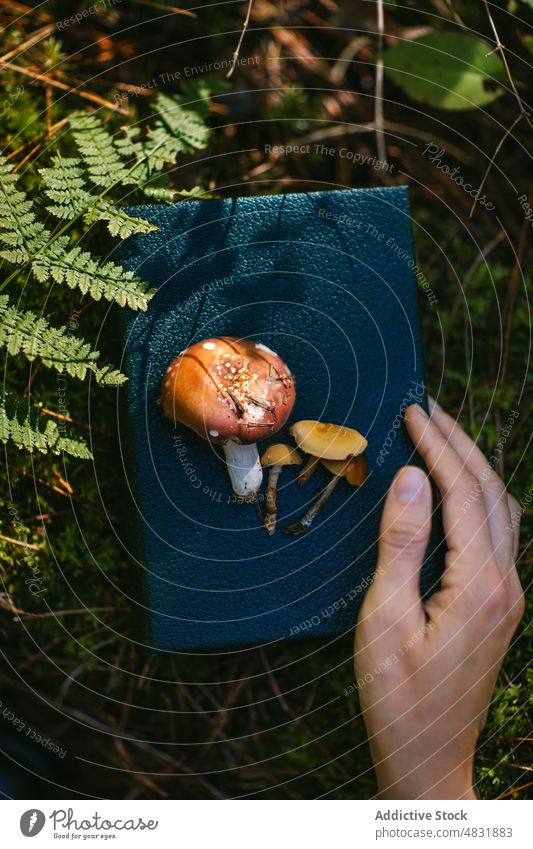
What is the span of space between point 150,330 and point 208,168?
0.74 meters

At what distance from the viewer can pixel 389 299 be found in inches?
81.4

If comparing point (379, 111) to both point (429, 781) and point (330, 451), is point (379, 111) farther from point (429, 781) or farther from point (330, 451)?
point (429, 781)

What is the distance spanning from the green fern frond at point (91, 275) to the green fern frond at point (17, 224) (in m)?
0.04

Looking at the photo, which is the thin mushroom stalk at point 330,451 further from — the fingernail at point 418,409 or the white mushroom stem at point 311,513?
the fingernail at point 418,409

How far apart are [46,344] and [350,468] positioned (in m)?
0.97

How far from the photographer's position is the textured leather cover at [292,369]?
79.5 inches

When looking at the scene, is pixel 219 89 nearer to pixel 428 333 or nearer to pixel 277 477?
pixel 428 333

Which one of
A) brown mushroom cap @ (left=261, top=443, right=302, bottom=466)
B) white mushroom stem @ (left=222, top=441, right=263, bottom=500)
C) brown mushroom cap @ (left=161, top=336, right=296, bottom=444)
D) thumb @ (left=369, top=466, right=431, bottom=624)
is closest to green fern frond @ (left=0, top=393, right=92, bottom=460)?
brown mushroom cap @ (left=161, top=336, right=296, bottom=444)

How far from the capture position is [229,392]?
5.83 feet

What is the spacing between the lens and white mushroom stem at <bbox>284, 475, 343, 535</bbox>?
2031 millimetres

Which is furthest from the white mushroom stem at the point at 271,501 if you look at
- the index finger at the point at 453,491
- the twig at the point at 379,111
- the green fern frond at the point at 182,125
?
the twig at the point at 379,111
